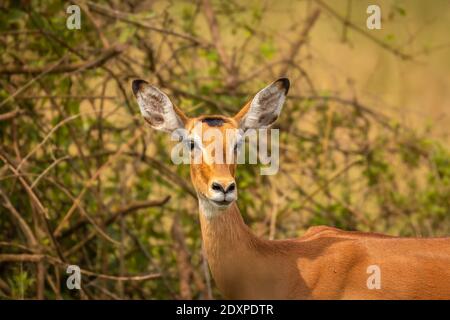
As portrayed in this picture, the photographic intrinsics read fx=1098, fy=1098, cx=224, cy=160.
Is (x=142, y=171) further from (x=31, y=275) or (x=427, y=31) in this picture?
(x=427, y=31)

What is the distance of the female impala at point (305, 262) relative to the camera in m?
6.39

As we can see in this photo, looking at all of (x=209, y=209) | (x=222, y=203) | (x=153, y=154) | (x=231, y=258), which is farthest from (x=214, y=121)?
(x=153, y=154)

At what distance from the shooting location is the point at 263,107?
6.88m

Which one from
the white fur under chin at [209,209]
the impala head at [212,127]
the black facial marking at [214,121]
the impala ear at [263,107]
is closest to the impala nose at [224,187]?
the impala head at [212,127]

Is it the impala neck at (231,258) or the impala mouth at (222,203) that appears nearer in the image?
the impala mouth at (222,203)

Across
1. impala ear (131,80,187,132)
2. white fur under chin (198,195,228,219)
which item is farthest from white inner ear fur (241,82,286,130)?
white fur under chin (198,195,228,219)

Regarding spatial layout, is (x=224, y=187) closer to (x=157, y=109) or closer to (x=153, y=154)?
(x=157, y=109)

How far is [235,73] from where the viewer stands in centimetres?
1020

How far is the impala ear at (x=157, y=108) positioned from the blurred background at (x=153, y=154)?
104 centimetres

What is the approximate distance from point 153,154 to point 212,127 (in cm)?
387

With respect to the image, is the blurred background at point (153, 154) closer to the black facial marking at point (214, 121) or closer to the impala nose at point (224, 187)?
the black facial marking at point (214, 121)

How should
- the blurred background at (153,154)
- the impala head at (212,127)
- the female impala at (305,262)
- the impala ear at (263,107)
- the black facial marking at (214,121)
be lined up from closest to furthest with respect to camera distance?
the impala head at (212,127) → the female impala at (305,262) → the black facial marking at (214,121) → the impala ear at (263,107) → the blurred background at (153,154)
